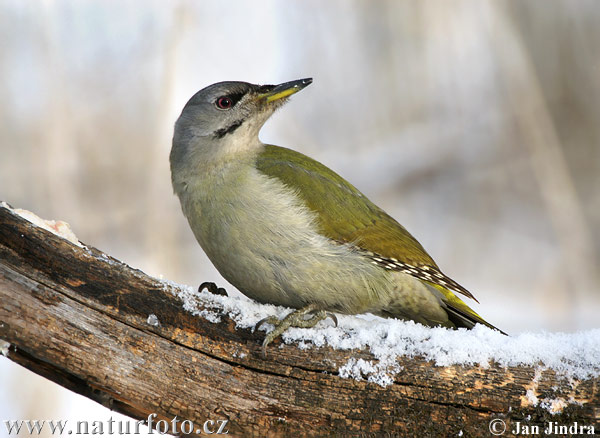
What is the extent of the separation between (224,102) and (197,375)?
1.89 m

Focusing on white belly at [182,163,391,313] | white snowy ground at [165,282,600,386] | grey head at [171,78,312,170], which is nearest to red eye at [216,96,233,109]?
grey head at [171,78,312,170]

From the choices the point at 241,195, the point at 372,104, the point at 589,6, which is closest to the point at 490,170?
the point at 372,104

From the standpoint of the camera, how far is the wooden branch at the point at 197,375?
109 inches

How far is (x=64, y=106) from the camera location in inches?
217

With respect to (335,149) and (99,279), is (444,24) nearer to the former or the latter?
(335,149)

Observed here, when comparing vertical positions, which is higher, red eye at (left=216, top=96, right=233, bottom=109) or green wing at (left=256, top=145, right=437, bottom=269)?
red eye at (left=216, top=96, right=233, bottom=109)

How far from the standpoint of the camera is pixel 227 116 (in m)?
4.06

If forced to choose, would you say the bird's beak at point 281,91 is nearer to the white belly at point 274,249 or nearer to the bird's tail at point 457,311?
the white belly at point 274,249

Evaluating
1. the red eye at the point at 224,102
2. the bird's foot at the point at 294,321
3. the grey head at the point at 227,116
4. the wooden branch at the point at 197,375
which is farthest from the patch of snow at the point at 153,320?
the red eye at the point at 224,102

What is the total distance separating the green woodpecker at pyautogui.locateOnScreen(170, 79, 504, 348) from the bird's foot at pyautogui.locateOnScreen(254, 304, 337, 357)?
13 mm

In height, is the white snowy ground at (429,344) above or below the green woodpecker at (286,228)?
below

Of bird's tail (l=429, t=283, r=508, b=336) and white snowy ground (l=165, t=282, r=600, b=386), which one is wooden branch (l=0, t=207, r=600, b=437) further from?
bird's tail (l=429, t=283, r=508, b=336)

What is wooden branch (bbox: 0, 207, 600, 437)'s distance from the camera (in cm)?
277

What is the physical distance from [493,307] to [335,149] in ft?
7.13
